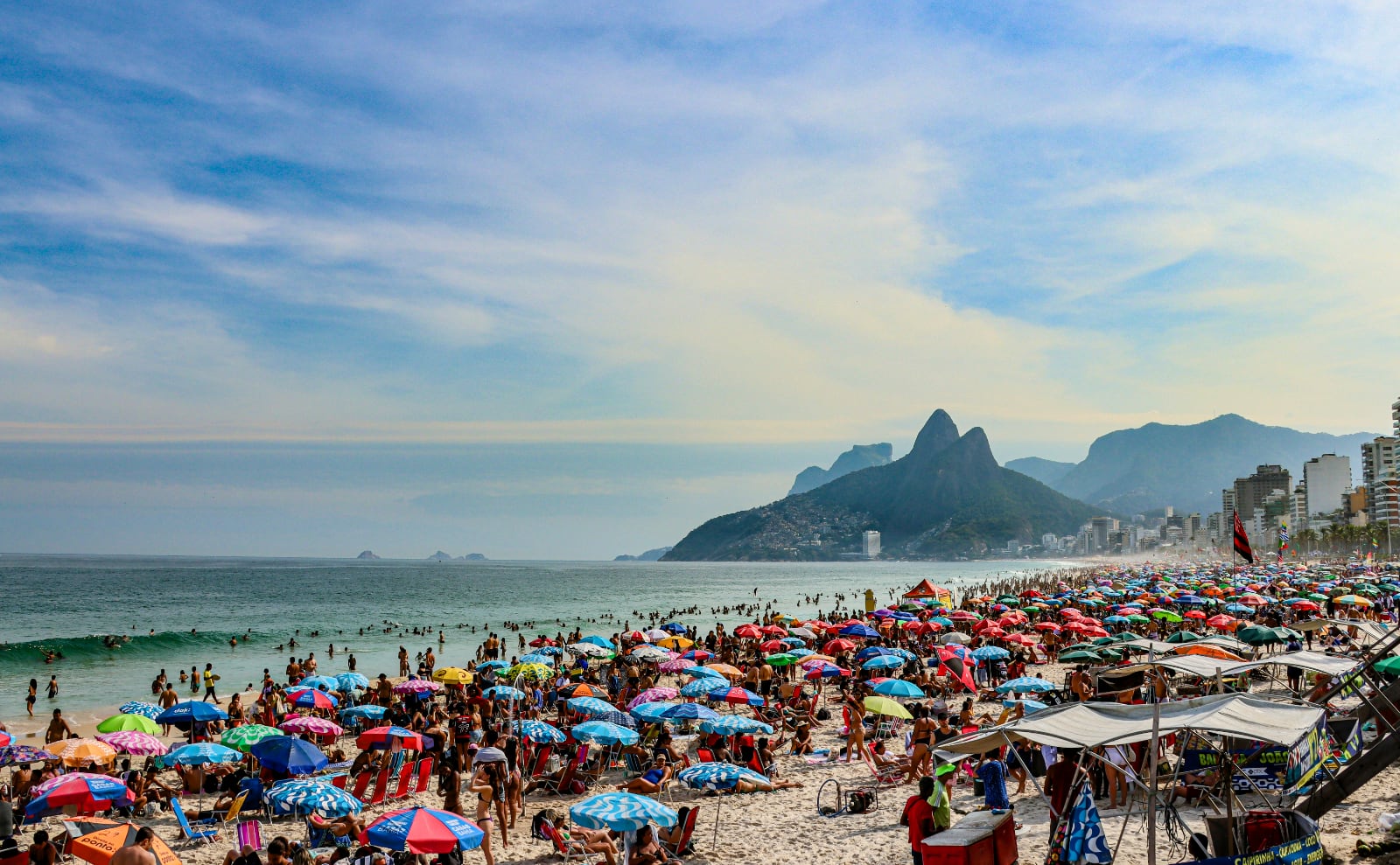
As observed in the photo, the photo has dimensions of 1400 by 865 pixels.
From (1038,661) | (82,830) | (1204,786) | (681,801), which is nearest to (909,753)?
(681,801)

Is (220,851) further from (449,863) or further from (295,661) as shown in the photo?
(295,661)

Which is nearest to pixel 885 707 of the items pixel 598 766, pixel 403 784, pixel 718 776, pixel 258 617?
pixel 598 766

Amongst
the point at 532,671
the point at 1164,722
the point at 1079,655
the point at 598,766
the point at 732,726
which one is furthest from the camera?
the point at 532,671

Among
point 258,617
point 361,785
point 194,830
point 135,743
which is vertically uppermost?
point 135,743

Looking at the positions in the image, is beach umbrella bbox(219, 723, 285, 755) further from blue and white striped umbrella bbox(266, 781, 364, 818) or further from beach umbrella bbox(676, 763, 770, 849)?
beach umbrella bbox(676, 763, 770, 849)

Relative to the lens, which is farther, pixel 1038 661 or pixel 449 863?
pixel 1038 661

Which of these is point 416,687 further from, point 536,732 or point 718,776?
point 718,776
